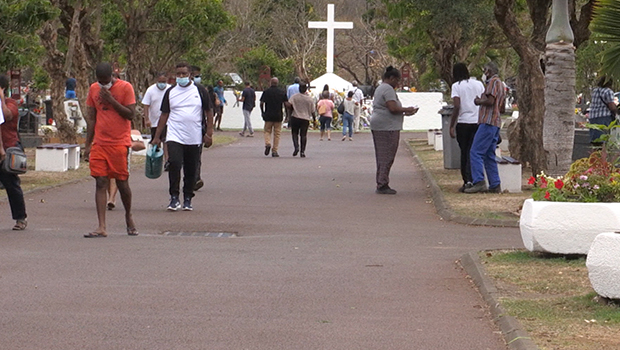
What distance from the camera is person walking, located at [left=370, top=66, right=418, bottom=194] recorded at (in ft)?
58.3

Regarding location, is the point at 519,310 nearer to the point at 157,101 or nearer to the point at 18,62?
the point at 157,101

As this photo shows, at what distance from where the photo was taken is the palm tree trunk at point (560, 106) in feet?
46.0

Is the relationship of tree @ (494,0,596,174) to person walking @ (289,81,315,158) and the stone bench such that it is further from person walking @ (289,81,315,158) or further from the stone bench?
the stone bench

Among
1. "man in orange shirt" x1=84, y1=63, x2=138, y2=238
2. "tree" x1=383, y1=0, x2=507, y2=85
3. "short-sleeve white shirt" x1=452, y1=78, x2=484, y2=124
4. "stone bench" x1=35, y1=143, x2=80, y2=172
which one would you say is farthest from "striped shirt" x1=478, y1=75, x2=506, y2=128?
"stone bench" x1=35, y1=143, x2=80, y2=172

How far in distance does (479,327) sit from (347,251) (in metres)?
3.80

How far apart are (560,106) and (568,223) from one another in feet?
15.1

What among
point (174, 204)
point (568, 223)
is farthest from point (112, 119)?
point (568, 223)

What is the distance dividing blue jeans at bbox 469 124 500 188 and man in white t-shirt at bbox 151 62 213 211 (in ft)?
14.0

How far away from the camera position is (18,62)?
22.6 meters

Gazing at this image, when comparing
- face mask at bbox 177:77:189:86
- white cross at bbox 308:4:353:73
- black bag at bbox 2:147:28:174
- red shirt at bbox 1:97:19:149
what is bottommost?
black bag at bbox 2:147:28:174

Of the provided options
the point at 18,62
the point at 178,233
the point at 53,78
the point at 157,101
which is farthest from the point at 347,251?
the point at 53,78

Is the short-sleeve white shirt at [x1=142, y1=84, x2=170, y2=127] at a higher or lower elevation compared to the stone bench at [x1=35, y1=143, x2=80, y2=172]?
higher

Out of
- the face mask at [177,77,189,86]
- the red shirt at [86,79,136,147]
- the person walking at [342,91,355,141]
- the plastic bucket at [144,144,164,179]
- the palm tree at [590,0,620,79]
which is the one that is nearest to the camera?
the palm tree at [590,0,620,79]

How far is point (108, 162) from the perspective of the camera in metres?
12.2
